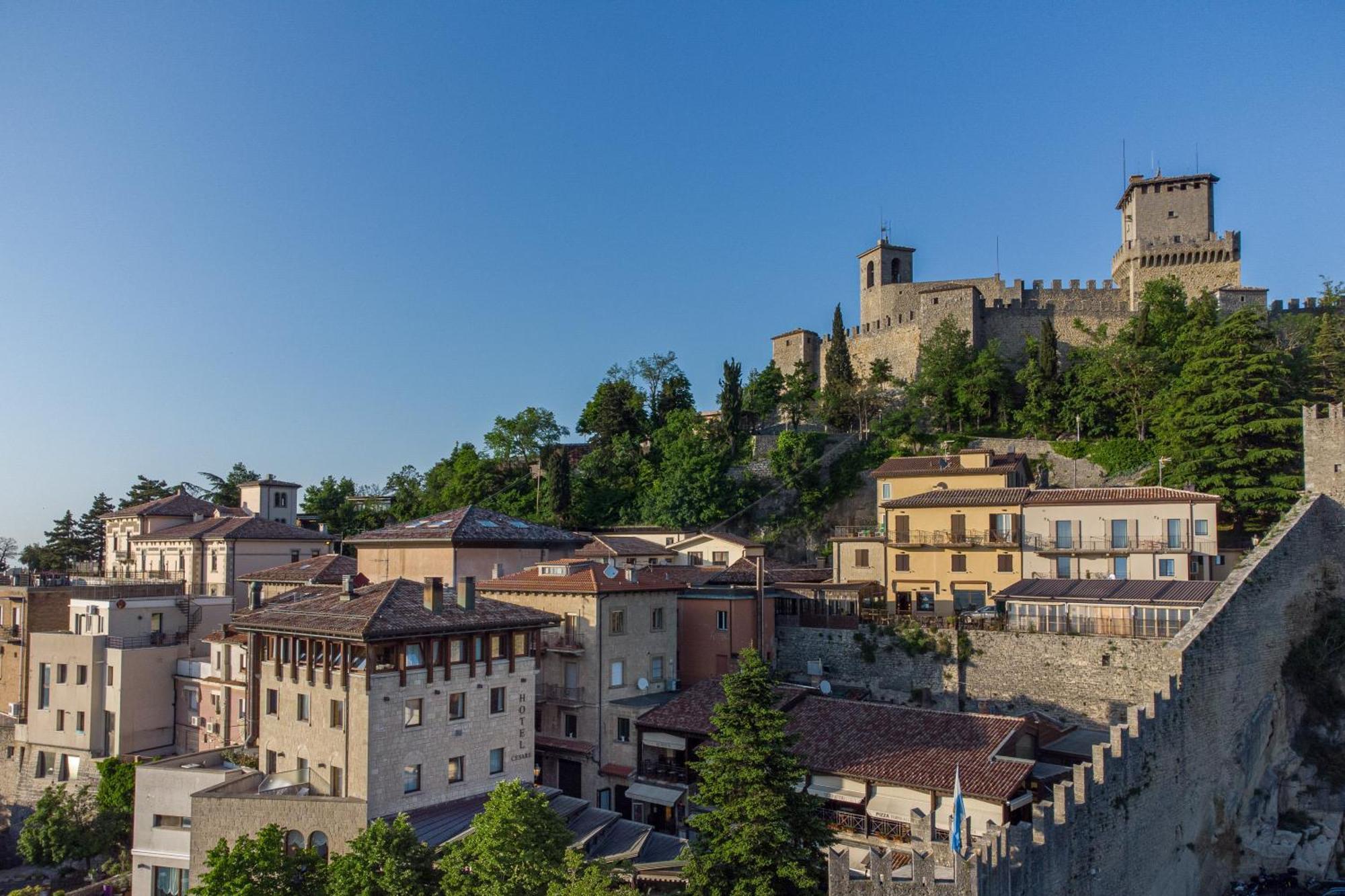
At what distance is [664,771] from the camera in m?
28.8

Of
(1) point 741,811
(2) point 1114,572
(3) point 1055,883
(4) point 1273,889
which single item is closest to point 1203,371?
(2) point 1114,572

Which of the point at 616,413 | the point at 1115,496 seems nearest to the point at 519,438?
the point at 616,413

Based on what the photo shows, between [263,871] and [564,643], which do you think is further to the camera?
[564,643]

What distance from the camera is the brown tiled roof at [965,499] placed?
3738 cm

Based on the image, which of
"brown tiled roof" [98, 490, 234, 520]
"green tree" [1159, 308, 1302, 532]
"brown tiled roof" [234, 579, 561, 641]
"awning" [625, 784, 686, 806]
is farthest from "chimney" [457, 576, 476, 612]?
"brown tiled roof" [98, 490, 234, 520]

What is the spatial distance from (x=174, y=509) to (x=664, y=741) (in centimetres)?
3708

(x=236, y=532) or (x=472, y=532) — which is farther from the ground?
(x=472, y=532)

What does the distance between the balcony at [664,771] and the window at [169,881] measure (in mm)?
13362

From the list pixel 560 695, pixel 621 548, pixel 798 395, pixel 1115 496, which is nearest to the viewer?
pixel 560 695

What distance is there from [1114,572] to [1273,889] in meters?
11.5

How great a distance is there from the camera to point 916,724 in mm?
25750

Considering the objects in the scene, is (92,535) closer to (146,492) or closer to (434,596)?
(146,492)

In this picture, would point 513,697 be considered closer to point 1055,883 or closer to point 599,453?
point 1055,883

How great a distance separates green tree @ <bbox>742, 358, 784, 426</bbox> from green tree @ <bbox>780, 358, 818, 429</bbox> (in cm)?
61
